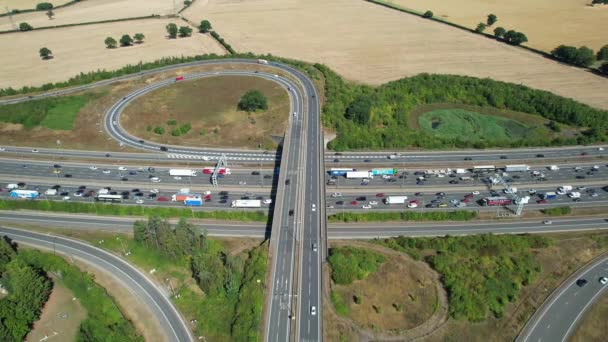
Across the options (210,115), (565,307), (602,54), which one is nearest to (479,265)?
(565,307)

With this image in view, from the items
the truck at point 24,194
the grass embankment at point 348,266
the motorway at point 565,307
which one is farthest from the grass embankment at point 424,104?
the truck at point 24,194

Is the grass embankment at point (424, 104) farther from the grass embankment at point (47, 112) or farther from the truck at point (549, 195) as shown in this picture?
the grass embankment at point (47, 112)

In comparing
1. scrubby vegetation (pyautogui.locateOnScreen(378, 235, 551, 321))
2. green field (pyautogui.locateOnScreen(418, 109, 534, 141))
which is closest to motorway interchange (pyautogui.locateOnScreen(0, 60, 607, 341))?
scrubby vegetation (pyautogui.locateOnScreen(378, 235, 551, 321))

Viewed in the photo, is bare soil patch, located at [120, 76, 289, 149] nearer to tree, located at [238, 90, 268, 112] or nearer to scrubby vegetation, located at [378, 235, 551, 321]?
tree, located at [238, 90, 268, 112]

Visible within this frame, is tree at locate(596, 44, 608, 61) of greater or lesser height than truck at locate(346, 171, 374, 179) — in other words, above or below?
above

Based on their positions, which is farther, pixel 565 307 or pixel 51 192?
pixel 51 192

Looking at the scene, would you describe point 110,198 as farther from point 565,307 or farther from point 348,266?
point 565,307
